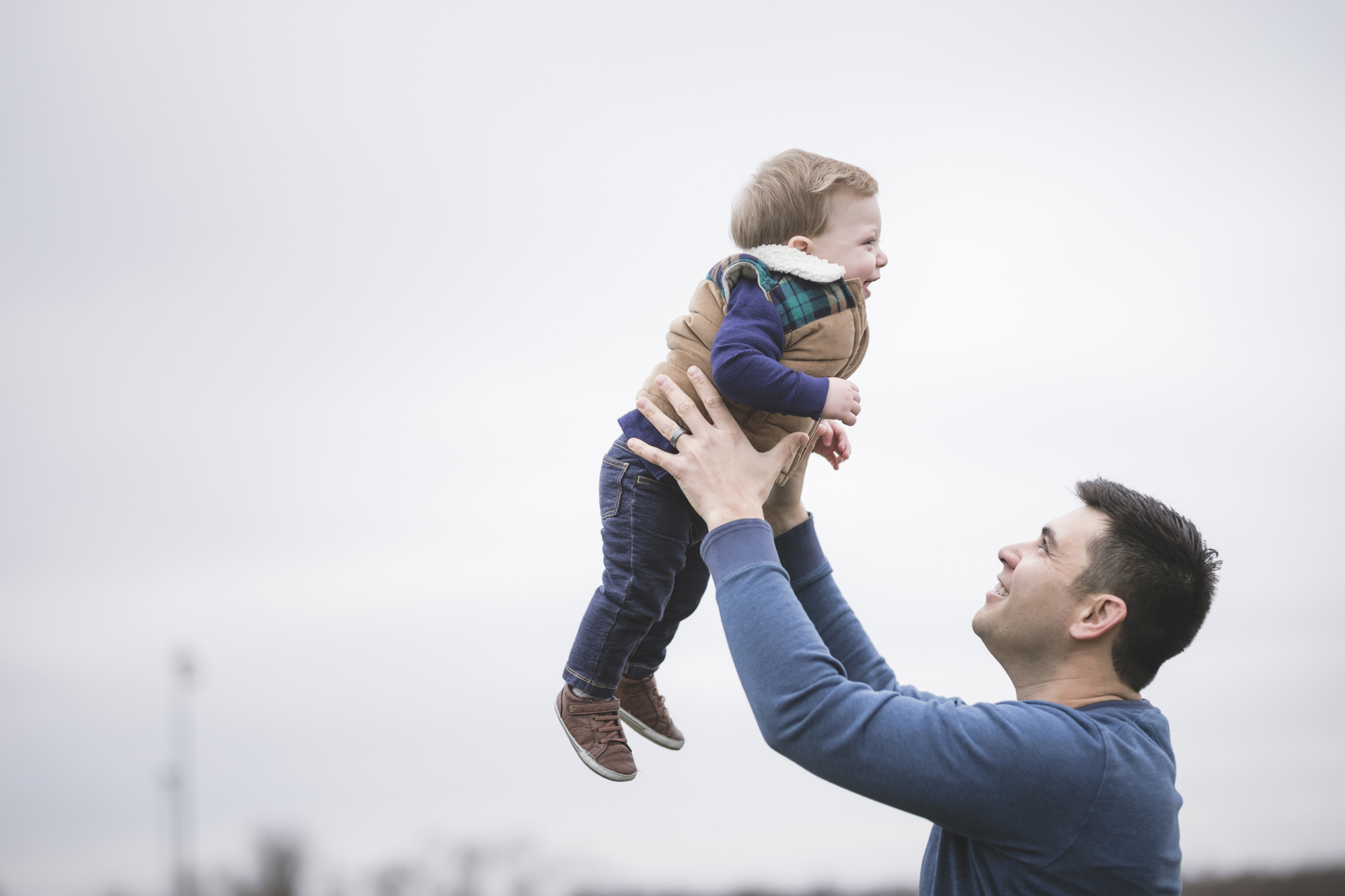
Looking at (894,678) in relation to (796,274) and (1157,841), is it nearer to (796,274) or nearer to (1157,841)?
(1157,841)

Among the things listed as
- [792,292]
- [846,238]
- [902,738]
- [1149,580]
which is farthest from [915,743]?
[846,238]

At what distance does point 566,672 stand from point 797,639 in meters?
0.94

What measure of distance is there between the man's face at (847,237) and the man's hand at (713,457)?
46 cm

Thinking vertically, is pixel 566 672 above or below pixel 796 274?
below

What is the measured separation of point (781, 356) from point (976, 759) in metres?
1.06

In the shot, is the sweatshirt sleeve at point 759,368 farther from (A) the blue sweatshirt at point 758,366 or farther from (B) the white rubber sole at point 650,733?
(B) the white rubber sole at point 650,733

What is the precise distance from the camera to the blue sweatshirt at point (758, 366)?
2.64 m

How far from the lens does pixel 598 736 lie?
3.02 metres

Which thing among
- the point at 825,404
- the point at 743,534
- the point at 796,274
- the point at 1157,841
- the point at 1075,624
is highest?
the point at 796,274

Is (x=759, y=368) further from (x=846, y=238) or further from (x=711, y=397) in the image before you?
(x=846, y=238)

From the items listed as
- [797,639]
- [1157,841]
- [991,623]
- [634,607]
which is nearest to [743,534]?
[797,639]

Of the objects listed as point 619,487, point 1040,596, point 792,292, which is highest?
point 792,292

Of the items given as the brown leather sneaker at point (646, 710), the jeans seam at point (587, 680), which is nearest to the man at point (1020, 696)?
the jeans seam at point (587, 680)

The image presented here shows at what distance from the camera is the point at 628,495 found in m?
2.89
